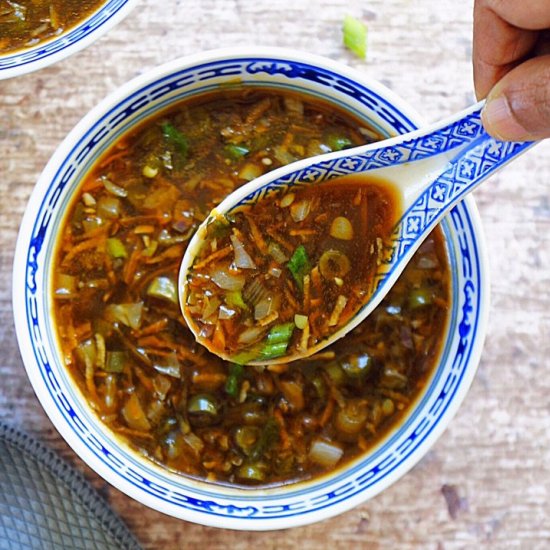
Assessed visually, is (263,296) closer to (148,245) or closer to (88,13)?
(148,245)

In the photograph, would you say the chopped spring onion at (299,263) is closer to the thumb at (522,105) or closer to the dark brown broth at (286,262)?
the dark brown broth at (286,262)

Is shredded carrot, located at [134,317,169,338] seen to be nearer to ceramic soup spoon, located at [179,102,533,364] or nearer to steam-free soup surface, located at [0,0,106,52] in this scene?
ceramic soup spoon, located at [179,102,533,364]

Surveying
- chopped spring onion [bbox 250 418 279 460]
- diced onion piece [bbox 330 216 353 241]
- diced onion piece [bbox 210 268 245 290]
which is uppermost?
diced onion piece [bbox 330 216 353 241]

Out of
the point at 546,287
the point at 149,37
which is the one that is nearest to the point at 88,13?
the point at 149,37

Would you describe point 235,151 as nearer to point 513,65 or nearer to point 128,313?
point 128,313

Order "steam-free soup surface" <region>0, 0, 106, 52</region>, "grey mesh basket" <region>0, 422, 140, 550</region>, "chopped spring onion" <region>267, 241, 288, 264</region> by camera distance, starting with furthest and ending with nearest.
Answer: "steam-free soup surface" <region>0, 0, 106, 52</region> < "grey mesh basket" <region>0, 422, 140, 550</region> < "chopped spring onion" <region>267, 241, 288, 264</region>

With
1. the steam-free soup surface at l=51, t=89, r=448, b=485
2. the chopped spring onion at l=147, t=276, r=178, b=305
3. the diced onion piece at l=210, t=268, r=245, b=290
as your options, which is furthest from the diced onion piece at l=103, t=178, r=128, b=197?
the diced onion piece at l=210, t=268, r=245, b=290

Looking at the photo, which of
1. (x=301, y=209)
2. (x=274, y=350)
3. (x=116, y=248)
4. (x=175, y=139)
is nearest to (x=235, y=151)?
(x=175, y=139)
